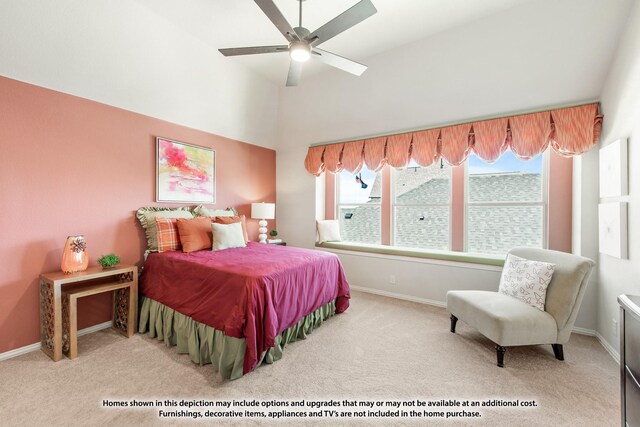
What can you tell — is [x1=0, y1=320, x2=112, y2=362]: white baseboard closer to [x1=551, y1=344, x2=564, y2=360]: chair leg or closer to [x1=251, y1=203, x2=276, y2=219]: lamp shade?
[x1=251, y1=203, x2=276, y2=219]: lamp shade

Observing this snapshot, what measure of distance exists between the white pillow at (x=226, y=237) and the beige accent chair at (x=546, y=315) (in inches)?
99.9

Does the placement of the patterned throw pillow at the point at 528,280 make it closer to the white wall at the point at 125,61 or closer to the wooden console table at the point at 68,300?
the wooden console table at the point at 68,300

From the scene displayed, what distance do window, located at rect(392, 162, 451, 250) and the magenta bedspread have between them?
4.83 ft

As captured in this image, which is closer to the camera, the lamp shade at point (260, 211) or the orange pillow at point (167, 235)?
the orange pillow at point (167, 235)

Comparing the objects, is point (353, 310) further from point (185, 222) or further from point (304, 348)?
point (185, 222)

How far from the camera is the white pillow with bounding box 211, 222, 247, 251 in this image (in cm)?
293

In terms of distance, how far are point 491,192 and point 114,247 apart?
4451 millimetres

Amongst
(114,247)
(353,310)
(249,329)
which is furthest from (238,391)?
(114,247)

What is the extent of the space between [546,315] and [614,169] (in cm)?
136

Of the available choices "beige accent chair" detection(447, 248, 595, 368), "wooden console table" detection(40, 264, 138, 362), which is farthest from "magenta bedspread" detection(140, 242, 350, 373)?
"beige accent chair" detection(447, 248, 595, 368)

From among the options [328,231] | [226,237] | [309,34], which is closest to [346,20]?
[309,34]

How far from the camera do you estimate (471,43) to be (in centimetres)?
289

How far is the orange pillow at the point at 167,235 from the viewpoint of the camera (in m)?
2.77

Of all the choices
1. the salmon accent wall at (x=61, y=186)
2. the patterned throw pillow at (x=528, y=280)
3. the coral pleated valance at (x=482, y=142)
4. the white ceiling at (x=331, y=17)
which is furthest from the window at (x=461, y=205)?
the salmon accent wall at (x=61, y=186)
